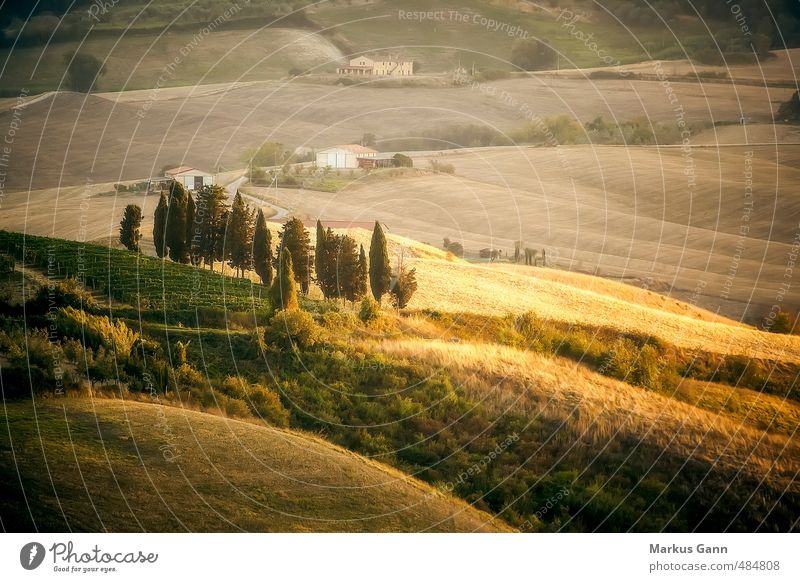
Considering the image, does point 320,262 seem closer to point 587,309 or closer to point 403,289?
point 403,289

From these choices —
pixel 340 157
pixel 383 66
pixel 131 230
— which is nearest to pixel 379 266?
pixel 131 230

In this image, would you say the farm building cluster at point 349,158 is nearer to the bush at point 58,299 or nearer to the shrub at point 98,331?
the bush at point 58,299

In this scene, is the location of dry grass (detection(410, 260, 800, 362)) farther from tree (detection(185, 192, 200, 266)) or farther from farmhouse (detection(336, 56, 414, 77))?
farmhouse (detection(336, 56, 414, 77))

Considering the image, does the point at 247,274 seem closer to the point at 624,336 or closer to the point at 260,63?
the point at 624,336

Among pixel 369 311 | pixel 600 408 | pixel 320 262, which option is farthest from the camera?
pixel 320 262

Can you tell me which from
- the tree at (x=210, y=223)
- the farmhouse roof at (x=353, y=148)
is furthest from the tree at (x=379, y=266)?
the farmhouse roof at (x=353, y=148)

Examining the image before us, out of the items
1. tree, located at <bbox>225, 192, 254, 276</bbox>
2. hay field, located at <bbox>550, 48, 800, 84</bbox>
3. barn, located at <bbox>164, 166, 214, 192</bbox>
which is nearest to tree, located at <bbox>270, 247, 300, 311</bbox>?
tree, located at <bbox>225, 192, 254, 276</bbox>

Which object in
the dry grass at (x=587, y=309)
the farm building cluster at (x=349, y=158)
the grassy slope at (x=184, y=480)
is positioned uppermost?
the farm building cluster at (x=349, y=158)
